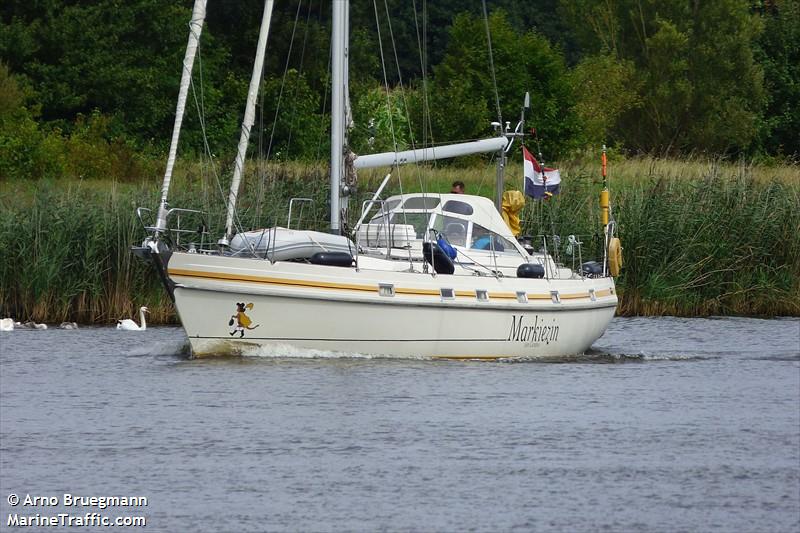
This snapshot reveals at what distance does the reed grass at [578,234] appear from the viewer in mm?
26641

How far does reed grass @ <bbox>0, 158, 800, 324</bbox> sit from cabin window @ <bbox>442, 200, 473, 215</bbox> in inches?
144

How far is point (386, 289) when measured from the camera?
69.2 feet

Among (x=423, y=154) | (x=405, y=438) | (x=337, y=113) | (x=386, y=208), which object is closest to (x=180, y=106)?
(x=337, y=113)

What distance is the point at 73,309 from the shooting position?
26.7 m

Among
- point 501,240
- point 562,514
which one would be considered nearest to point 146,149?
point 501,240

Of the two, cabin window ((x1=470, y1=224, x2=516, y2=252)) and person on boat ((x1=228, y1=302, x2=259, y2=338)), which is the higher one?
cabin window ((x1=470, y1=224, x2=516, y2=252))

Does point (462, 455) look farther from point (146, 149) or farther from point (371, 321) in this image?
point (146, 149)

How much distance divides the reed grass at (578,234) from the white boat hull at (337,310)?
5.55m

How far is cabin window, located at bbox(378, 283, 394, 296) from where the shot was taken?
2106 centimetres

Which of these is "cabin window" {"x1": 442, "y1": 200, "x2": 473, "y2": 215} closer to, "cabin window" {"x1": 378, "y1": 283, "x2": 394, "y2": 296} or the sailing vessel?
the sailing vessel

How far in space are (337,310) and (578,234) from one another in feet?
30.5

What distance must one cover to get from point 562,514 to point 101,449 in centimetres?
490

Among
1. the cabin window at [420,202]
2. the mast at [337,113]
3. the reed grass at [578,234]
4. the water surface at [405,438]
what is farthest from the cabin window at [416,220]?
the reed grass at [578,234]

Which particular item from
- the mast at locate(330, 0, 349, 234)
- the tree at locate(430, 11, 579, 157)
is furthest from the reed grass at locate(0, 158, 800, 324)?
the tree at locate(430, 11, 579, 157)
